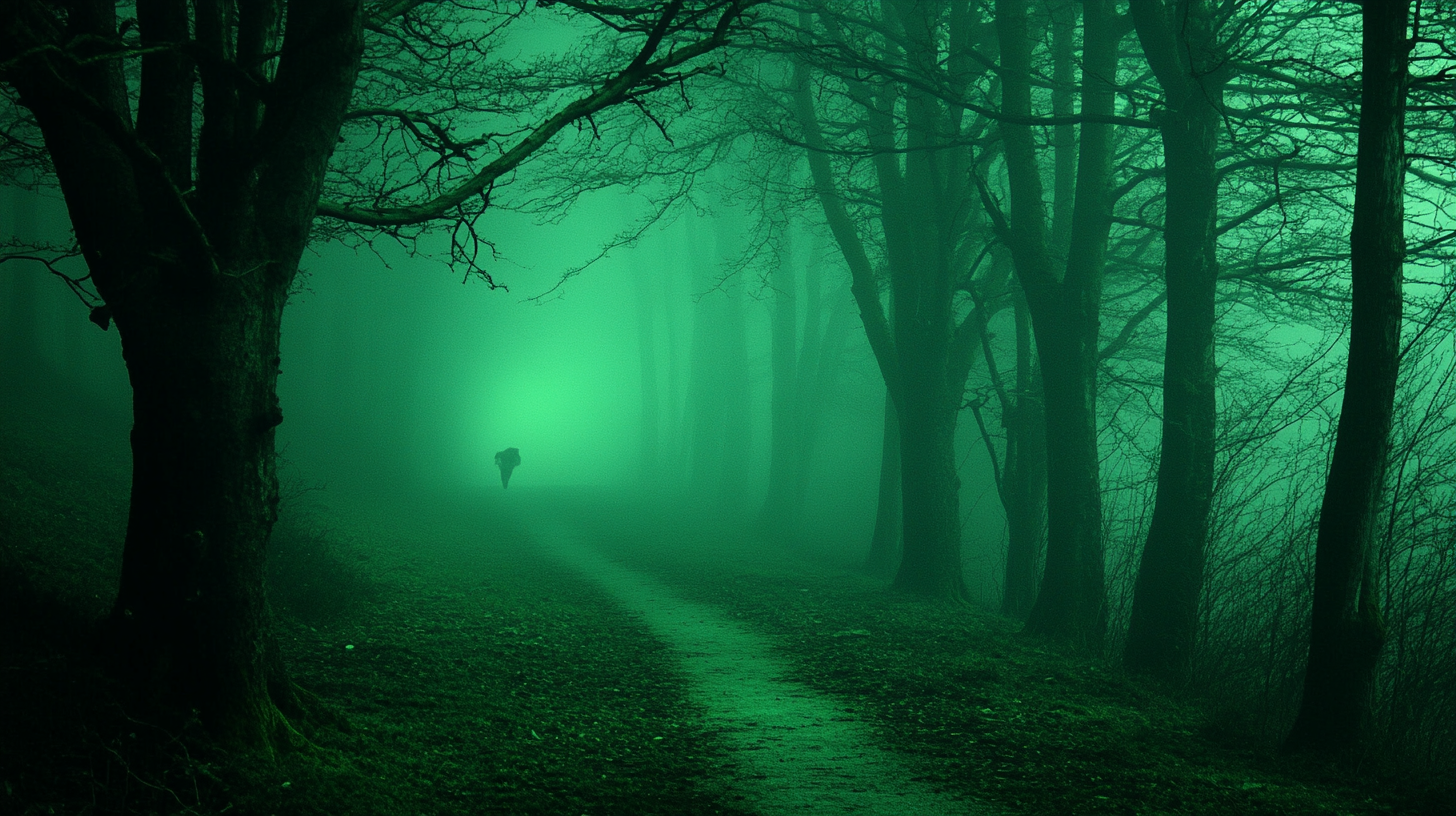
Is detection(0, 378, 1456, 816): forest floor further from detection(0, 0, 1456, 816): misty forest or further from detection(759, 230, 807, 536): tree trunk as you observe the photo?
detection(759, 230, 807, 536): tree trunk

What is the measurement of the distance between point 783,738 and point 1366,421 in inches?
159

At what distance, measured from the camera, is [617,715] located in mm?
5922

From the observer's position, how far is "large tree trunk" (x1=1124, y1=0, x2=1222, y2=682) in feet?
24.8

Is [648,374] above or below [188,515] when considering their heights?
above

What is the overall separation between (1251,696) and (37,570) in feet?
30.7

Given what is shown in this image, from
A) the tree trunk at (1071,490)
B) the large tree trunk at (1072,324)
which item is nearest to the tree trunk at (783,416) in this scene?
the large tree trunk at (1072,324)

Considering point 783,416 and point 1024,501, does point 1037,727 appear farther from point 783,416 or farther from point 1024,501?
point 783,416

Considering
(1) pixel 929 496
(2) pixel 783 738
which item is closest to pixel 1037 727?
(2) pixel 783 738

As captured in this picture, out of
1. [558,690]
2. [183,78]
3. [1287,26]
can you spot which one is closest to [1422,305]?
[1287,26]

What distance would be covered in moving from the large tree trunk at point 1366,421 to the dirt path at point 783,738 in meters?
2.52

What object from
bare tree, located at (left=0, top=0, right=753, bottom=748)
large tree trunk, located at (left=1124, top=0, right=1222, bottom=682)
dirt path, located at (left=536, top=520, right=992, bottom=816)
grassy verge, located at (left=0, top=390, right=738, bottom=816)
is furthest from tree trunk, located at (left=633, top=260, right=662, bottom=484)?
bare tree, located at (left=0, top=0, right=753, bottom=748)

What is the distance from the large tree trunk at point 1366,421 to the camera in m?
4.98

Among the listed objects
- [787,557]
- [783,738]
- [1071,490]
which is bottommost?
[783,738]

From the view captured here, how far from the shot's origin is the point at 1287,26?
8211mm
